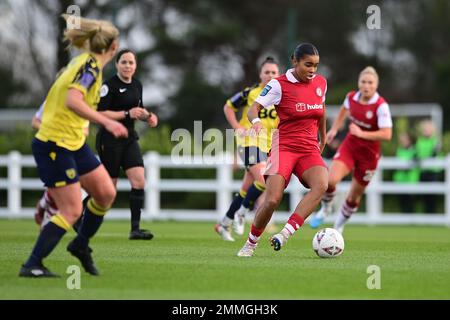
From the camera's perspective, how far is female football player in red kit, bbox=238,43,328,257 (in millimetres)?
10422

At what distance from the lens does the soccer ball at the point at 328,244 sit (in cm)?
1095

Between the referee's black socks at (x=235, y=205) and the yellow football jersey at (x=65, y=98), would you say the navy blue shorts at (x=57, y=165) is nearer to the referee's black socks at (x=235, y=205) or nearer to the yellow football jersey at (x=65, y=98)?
the yellow football jersey at (x=65, y=98)

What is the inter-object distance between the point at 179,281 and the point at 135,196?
5.06m

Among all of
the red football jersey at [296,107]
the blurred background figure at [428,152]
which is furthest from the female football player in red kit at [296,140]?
the blurred background figure at [428,152]

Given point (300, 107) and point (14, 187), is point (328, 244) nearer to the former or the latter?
point (300, 107)

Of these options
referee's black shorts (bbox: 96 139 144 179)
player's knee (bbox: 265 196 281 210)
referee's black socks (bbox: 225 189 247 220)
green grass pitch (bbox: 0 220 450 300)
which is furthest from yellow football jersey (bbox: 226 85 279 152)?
player's knee (bbox: 265 196 281 210)

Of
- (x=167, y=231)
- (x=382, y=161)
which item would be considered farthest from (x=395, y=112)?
(x=167, y=231)

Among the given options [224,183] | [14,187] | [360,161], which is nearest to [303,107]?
[360,161]

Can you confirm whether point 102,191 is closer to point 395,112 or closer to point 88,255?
point 88,255

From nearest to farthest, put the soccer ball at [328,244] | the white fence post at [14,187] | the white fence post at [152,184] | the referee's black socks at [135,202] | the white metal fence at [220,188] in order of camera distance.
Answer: the soccer ball at [328,244] < the referee's black socks at [135,202] < the white metal fence at [220,188] < the white fence post at [152,184] < the white fence post at [14,187]

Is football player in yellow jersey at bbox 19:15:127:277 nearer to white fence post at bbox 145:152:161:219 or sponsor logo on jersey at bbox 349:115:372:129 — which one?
sponsor logo on jersey at bbox 349:115:372:129

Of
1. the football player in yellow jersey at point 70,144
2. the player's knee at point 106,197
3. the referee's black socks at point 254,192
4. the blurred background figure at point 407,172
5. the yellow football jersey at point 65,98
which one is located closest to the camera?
the yellow football jersey at point 65,98

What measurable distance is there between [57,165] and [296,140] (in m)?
2.93

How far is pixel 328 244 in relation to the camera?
10938 millimetres
